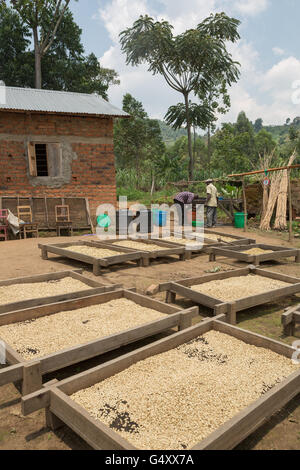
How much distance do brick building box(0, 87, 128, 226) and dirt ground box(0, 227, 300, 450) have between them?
2160 millimetres

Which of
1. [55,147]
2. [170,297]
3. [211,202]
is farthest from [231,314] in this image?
[55,147]

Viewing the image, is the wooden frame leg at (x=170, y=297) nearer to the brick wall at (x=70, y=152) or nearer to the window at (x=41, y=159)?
the brick wall at (x=70, y=152)

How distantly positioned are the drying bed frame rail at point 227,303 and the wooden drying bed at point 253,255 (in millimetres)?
1090

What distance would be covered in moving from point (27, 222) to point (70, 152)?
2.73m

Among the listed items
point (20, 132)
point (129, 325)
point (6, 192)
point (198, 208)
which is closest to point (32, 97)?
point (20, 132)

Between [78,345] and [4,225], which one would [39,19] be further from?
[78,345]

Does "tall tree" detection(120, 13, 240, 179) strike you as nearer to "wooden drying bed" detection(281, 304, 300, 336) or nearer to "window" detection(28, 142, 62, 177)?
"window" detection(28, 142, 62, 177)

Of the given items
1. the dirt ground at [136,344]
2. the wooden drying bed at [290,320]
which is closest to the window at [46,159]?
the dirt ground at [136,344]

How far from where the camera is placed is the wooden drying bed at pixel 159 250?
7.08m

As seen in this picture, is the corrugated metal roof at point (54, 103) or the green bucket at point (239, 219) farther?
the green bucket at point (239, 219)

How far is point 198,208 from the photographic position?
13461 millimetres

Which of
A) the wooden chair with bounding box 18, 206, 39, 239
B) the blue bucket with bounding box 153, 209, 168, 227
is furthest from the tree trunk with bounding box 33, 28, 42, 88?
the blue bucket with bounding box 153, 209, 168, 227
